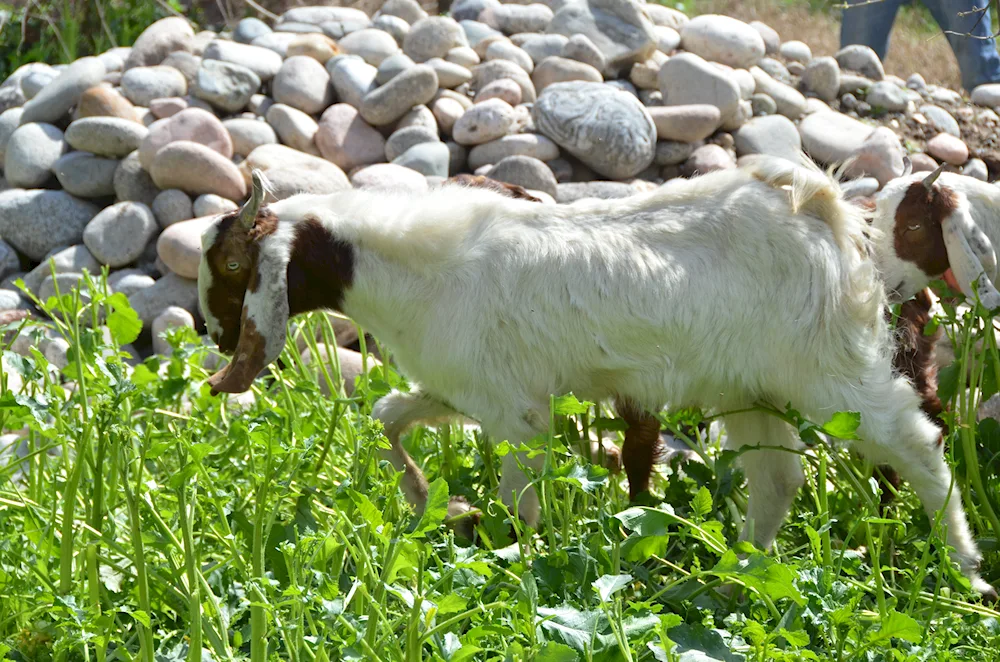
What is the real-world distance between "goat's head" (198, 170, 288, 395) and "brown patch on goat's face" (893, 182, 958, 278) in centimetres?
177

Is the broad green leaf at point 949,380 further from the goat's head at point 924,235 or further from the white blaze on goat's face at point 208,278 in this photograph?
the white blaze on goat's face at point 208,278

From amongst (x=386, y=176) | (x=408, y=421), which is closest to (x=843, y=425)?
(x=408, y=421)

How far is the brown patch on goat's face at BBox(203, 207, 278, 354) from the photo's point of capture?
10.2 feet

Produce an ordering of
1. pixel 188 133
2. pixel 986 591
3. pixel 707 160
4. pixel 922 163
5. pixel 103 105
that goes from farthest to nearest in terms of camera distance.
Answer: pixel 922 163, pixel 103 105, pixel 707 160, pixel 188 133, pixel 986 591

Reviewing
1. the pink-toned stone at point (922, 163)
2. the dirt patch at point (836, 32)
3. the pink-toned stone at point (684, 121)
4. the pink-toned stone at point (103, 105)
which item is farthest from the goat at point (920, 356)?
the dirt patch at point (836, 32)

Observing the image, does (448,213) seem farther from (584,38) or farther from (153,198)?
(584,38)

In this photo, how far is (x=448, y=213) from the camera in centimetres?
319

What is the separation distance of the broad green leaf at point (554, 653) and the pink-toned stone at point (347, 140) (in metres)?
5.24

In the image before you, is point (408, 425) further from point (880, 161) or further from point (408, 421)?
point (880, 161)

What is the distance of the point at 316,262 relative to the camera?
3.14 meters

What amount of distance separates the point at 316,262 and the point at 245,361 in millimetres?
344

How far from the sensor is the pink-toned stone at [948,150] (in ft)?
24.3

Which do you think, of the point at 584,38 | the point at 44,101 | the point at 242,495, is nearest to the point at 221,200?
the point at 44,101

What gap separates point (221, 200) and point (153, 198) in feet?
1.61
